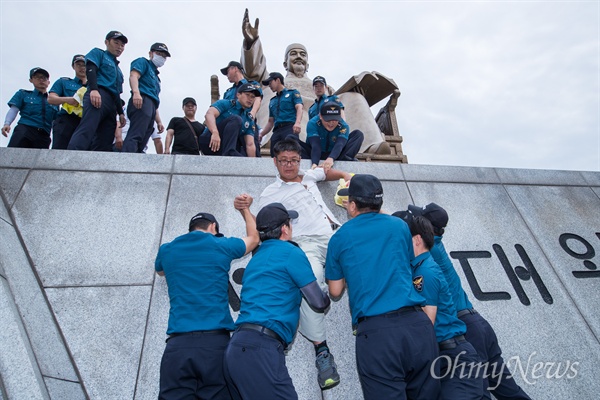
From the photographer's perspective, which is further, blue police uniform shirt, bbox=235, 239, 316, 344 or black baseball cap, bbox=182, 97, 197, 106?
black baseball cap, bbox=182, 97, 197, 106

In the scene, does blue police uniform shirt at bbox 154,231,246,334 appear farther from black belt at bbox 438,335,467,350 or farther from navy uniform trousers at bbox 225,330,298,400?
black belt at bbox 438,335,467,350

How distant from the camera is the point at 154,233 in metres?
4.50

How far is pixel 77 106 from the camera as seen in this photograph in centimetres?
591

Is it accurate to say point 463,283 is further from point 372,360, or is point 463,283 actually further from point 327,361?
point 372,360

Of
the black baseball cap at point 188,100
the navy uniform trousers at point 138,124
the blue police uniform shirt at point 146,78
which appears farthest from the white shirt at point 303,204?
the black baseball cap at point 188,100

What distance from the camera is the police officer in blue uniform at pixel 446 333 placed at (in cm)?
286

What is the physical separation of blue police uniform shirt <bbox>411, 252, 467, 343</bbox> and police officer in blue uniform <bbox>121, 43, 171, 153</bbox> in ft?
13.6

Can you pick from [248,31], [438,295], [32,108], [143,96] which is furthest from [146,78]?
[248,31]

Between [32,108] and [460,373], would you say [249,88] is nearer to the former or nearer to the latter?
[32,108]

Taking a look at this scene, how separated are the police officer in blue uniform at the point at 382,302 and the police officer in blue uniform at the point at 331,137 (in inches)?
95.9

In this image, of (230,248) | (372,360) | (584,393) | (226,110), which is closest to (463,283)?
(584,393)

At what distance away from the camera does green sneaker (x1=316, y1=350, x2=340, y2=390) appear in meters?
3.10

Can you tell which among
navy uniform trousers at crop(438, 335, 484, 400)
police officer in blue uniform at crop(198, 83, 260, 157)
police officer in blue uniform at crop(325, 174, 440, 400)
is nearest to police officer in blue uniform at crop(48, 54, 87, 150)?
police officer in blue uniform at crop(198, 83, 260, 157)

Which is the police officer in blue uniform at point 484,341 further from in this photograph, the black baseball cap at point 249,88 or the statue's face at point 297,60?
the statue's face at point 297,60
